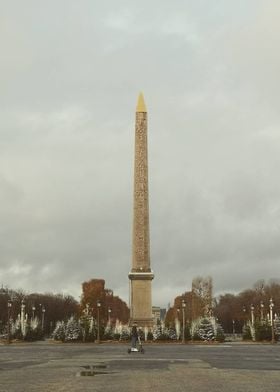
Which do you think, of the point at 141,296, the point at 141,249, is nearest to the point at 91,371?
the point at 141,249

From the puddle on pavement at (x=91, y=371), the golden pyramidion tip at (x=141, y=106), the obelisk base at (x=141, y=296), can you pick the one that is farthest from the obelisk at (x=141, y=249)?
the puddle on pavement at (x=91, y=371)

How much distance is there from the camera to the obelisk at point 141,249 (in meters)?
43.9

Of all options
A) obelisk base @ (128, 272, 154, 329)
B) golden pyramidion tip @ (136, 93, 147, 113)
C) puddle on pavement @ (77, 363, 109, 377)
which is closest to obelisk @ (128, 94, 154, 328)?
obelisk base @ (128, 272, 154, 329)

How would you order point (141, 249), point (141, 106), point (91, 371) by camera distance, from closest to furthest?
point (91, 371) → point (141, 249) → point (141, 106)

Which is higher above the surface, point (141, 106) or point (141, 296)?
point (141, 106)

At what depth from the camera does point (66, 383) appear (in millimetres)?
14211

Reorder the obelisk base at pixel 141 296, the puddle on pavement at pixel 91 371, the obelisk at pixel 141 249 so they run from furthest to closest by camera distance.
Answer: the obelisk at pixel 141 249, the obelisk base at pixel 141 296, the puddle on pavement at pixel 91 371

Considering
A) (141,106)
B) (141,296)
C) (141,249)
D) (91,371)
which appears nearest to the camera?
(91,371)

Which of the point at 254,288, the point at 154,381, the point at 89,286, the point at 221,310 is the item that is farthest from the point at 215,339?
the point at 254,288

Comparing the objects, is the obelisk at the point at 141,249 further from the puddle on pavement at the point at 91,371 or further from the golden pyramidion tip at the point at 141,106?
the puddle on pavement at the point at 91,371

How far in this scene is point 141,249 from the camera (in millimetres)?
44000

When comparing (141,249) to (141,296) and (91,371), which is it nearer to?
(141,296)

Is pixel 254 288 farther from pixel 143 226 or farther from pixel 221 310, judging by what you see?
pixel 143 226

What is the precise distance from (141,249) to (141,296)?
11.2 ft
